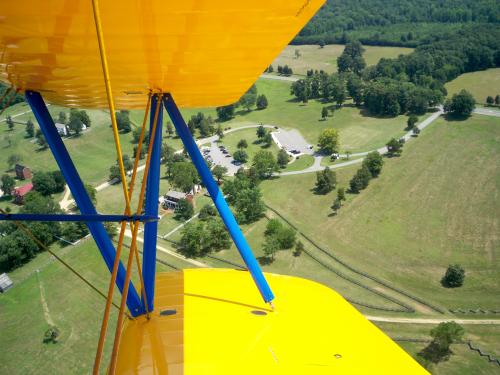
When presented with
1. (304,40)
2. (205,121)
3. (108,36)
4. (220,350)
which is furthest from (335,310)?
(304,40)

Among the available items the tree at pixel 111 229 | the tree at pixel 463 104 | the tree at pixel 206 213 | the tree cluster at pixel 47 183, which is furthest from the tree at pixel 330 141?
the tree cluster at pixel 47 183

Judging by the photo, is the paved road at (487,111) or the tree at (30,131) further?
the tree at (30,131)

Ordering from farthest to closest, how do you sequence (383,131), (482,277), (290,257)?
(383,131) → (290,257) → (482,277)

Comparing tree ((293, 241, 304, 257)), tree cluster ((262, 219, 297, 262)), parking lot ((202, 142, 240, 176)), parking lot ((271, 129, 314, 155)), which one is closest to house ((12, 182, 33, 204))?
parking lot ((202, 142, 240, 176))

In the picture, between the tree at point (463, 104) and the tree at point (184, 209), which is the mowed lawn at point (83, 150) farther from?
the tree at point (463, 104)

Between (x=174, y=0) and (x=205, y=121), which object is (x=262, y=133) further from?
(x=174, y=0)
